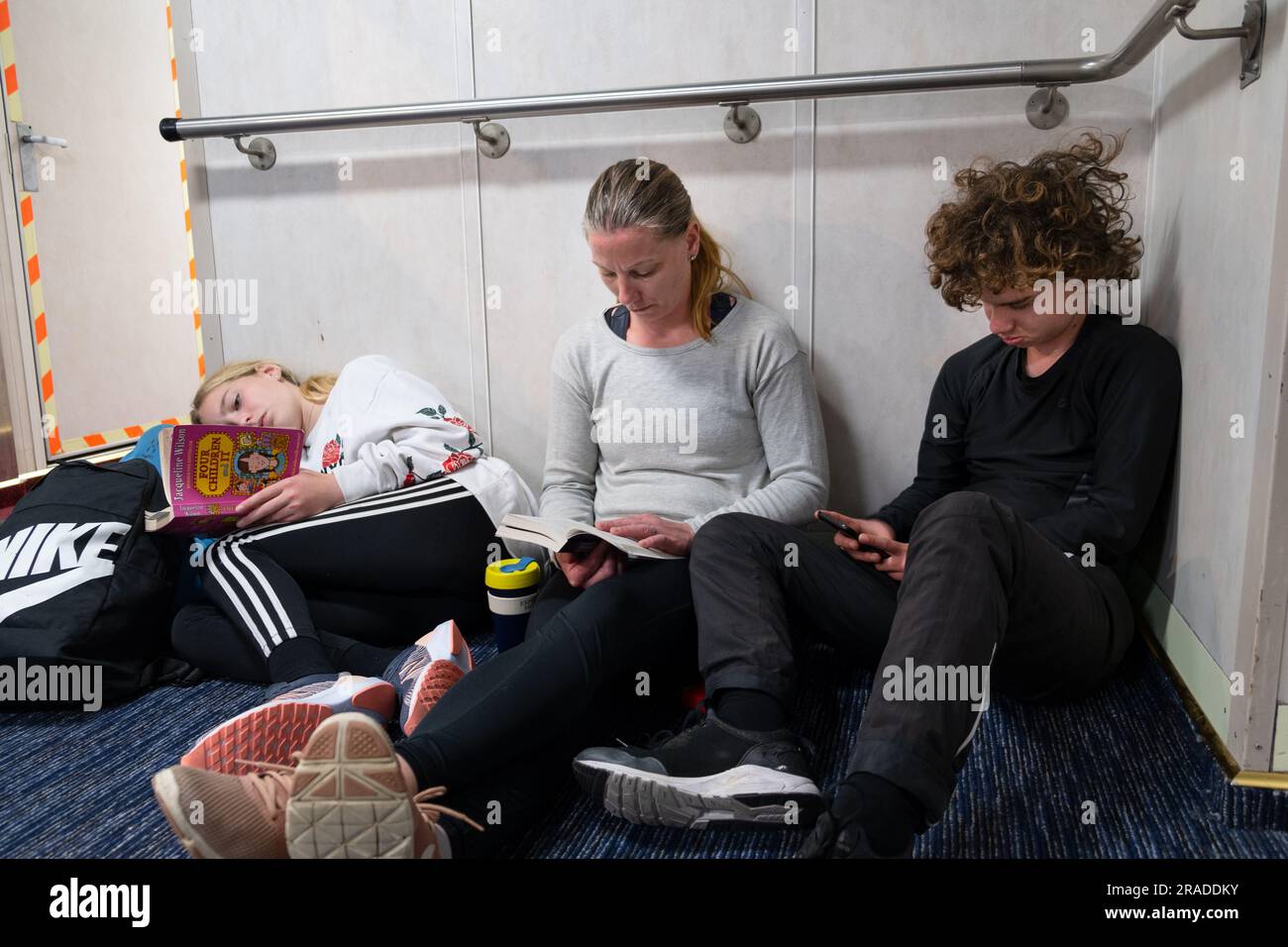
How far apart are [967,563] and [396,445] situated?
1.02m

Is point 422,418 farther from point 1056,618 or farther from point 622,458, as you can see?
point 1056,618

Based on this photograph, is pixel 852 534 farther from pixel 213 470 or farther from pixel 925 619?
pixel 213 470

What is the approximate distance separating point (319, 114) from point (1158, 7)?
1315 mm

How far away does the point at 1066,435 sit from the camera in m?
1.30

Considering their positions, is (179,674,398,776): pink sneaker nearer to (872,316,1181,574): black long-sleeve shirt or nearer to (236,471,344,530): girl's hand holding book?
(236,471,344,530): girl's hand holding book

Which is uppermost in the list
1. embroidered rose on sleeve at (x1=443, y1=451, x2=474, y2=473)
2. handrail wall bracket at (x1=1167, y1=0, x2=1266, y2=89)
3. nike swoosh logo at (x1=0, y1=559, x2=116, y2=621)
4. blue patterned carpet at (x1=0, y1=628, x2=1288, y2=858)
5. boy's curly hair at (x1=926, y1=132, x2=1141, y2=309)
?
handrail wall bracket at (x1=1167, y1=0, x2=1266, y2=89)

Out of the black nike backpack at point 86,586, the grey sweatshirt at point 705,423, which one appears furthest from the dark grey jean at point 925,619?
the black nike backpack at point 86,586

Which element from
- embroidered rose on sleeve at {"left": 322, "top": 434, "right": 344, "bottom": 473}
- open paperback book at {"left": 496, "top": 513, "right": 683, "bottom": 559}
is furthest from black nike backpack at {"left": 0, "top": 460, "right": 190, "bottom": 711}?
open paperback book at {"left": 496, "top": 513, "right": 683, "bottom": 559}

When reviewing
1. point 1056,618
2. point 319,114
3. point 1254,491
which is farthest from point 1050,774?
point 319,114

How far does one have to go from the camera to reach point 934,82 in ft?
4.68

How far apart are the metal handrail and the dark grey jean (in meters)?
0.66

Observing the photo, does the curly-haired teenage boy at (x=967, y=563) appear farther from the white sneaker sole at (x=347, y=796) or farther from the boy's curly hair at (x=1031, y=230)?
the white sneaker sole at (x=347, y=796)

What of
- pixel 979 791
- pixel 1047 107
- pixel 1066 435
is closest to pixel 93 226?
pixel 1047 107

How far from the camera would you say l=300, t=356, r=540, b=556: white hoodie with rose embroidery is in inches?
62.6
